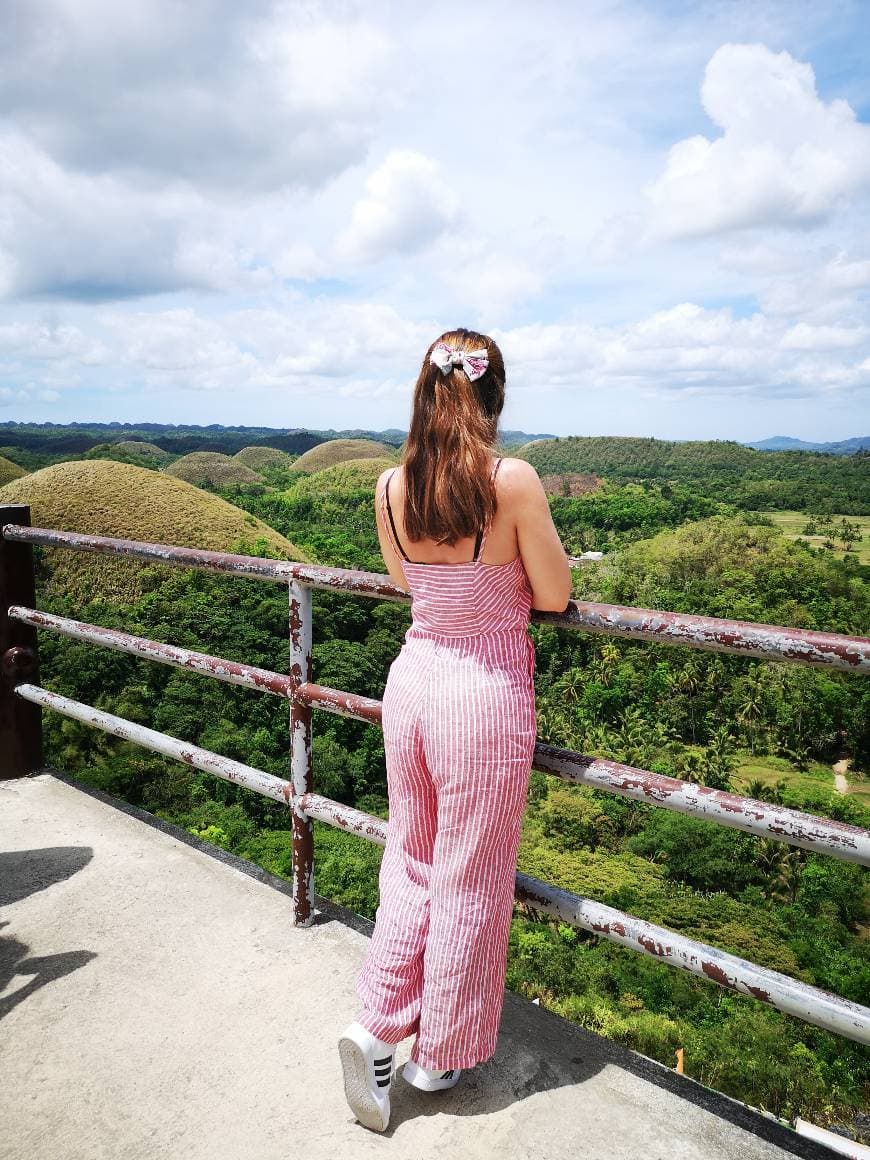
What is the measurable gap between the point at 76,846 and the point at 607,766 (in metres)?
1.77

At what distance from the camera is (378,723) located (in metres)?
1.86

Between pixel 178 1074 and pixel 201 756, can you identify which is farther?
pixel 201 756

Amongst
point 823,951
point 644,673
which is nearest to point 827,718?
point 644,673

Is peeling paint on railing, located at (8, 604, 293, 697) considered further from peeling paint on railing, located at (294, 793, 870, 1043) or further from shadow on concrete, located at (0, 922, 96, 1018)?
shadow on concrete, located at (0, 922, 96, 1018)

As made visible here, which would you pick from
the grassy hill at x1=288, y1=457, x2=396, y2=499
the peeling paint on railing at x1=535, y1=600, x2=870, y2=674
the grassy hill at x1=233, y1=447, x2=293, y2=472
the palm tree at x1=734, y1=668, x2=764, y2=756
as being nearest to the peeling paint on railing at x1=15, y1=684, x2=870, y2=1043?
the peeling paint on railing at x1=535, y1=600, x2=870, y2=674

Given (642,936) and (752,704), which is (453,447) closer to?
(642,936)

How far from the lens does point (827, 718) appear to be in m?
44.7

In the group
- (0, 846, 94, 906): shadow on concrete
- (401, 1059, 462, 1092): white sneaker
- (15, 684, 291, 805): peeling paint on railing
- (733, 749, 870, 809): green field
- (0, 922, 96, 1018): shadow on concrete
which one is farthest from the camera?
(733, 749, 870, 809): green field

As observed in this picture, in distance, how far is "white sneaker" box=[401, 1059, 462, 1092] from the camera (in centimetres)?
160

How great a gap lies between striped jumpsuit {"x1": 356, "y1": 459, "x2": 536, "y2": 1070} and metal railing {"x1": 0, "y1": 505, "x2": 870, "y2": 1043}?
0.44ft

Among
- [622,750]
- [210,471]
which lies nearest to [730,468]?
[210,471]

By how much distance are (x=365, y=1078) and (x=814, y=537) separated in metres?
90.4

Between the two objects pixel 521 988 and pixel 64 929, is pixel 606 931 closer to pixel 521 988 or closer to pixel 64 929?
pixel 64 929

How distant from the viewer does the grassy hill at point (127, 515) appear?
43781 mm
